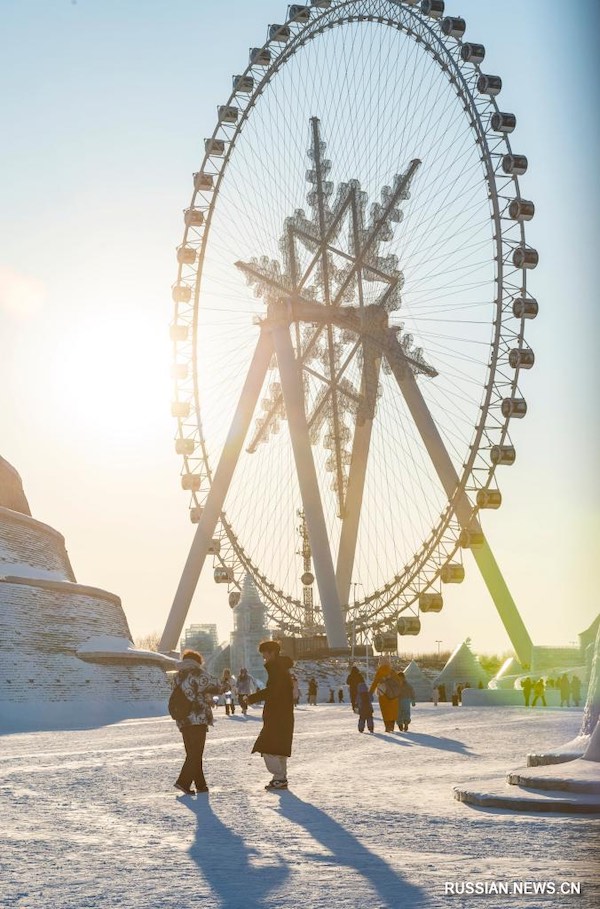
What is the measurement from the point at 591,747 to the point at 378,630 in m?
33.5

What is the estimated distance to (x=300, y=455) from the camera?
37.6 metres

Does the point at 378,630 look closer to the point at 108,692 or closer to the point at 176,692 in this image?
the point at 108,692

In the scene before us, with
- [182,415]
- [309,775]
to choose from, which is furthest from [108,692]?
[309,775]

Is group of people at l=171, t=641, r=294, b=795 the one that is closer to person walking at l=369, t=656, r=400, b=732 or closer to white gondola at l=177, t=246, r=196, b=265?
person walking at l=369, t=656, r=400, b=732

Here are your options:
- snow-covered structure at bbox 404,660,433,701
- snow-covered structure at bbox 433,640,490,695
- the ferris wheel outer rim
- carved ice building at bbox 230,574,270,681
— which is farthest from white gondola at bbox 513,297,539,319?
carved ice building at bbox 230,574,270,681

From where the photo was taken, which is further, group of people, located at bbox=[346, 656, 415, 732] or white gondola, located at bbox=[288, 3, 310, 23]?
white gondola, located at bbox=[288, 3, 310, 23]

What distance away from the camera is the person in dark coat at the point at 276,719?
11.0m

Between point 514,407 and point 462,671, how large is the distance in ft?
115

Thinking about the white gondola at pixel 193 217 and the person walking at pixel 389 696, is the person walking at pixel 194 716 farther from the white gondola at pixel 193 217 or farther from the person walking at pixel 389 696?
the white gondola at pixel 193 217

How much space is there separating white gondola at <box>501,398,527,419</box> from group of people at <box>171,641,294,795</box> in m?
26.8

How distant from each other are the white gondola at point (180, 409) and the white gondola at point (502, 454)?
1082 centimetres

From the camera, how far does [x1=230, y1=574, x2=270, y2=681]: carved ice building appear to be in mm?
79438

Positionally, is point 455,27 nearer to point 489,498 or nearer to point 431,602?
point 489,498

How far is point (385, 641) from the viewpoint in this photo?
42.8m
